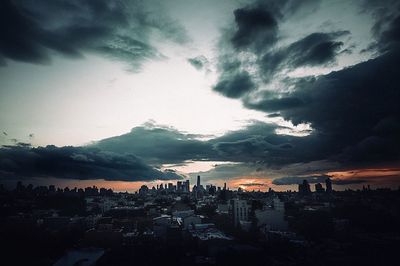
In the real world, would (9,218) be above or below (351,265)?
above

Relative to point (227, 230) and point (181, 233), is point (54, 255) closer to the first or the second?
point (181, 233)

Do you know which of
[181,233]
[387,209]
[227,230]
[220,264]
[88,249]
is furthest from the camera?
[387,209]

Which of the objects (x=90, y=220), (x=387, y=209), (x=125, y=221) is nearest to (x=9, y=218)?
(x=90, y=220)

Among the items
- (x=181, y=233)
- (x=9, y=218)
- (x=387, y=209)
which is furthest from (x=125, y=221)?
(x=387, y=209)

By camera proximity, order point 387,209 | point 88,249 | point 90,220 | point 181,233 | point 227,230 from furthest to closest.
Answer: point 387,209
point 90,220
point 227,230
point 181,233
point 88,249

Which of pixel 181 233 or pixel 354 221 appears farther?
pixel 354 221

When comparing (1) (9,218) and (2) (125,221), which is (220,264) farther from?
(1) (9,218)

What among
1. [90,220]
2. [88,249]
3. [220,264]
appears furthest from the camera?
[90,220]

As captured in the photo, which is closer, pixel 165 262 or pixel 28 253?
pixel 165 262

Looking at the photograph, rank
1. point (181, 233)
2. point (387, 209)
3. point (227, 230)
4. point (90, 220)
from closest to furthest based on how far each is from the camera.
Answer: point (181, 233)
point (227, 230)
point (90, 220)
point (387, 209)
